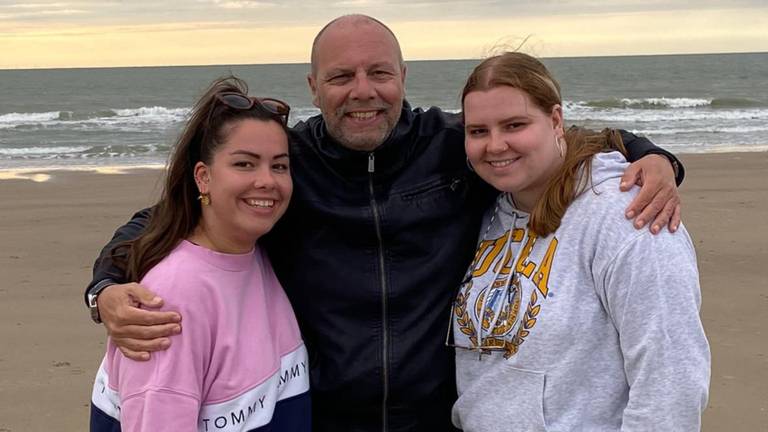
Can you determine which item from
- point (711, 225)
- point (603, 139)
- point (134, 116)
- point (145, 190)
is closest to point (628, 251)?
point (603, 139)

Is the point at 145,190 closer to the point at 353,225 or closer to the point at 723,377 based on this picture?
the point at 723,377

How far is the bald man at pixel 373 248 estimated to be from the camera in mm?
2619

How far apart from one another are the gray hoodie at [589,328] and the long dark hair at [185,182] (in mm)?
868

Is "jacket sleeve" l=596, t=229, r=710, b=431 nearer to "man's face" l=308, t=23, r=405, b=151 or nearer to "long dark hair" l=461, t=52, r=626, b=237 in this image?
"long dark hair" l=461, t=52, r=626, b=237

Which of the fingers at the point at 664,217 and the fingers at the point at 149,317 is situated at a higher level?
the fingers at the point at 664,217

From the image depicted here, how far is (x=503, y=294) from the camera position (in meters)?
2.34

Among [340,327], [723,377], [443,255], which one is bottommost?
[723,377]

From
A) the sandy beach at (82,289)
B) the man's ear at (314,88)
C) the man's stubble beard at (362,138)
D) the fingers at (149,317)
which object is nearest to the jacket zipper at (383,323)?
the man's stubble beard at (362,138)

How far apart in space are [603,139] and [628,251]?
56cm

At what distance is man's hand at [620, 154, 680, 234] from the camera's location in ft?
7.00

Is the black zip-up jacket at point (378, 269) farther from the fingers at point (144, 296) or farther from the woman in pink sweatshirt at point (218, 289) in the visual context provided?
the fingers at point (144, 296)

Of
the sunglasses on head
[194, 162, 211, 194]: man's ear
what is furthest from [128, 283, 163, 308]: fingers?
the sunglasses on head

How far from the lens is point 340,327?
8.68 ft

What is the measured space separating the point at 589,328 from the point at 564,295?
4.2 inches
